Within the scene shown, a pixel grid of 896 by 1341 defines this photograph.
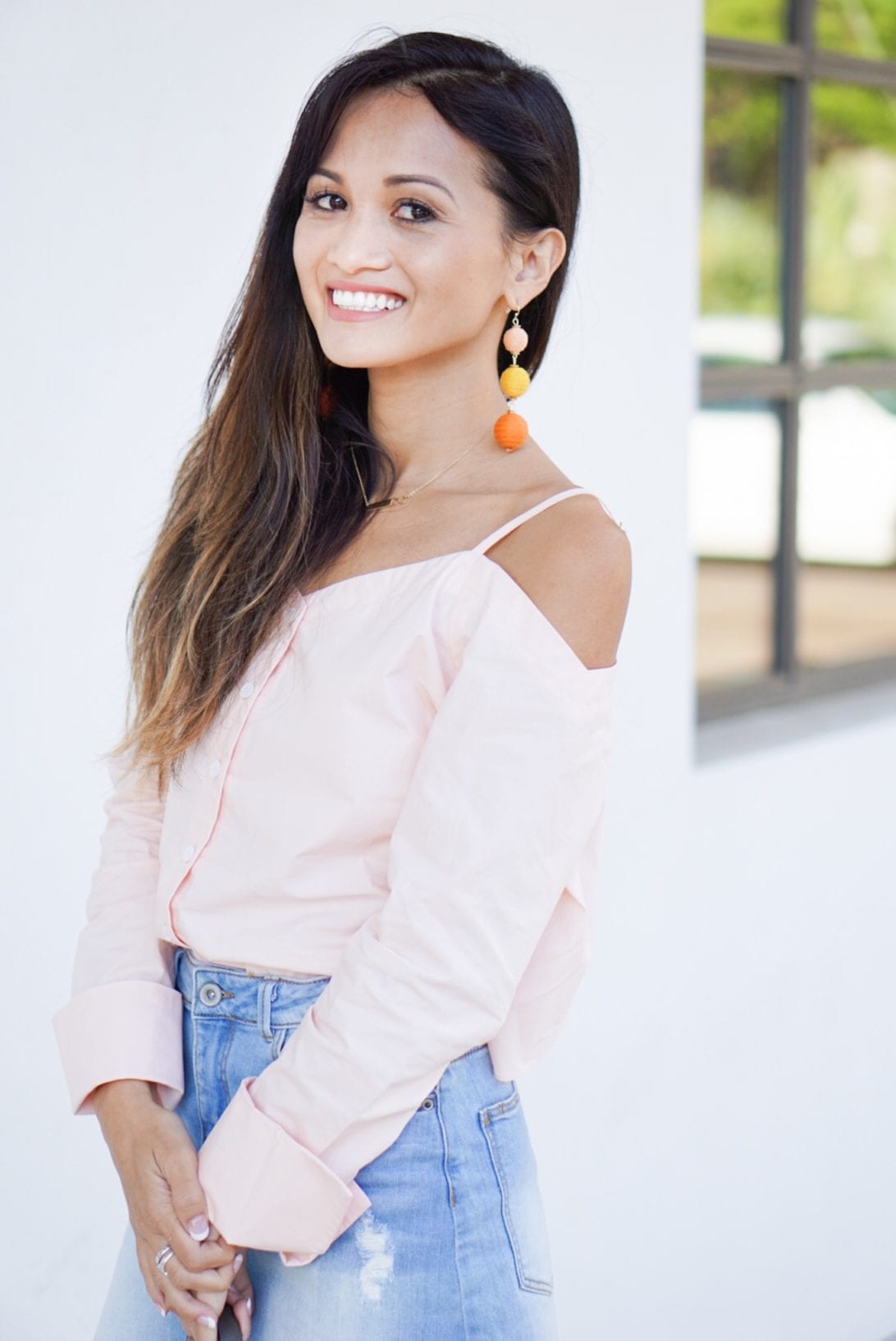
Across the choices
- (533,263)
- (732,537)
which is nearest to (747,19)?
(533,263)

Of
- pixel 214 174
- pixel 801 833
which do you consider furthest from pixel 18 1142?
pixel 801 833

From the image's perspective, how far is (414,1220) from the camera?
1180mm

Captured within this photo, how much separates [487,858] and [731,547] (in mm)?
6571

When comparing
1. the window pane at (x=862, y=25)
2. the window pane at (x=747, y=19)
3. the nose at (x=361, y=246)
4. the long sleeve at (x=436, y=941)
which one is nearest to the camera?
the long sleeve at (x=436, y=941)

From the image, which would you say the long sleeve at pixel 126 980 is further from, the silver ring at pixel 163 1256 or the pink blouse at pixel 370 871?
the silver ring at pixel 163 1256

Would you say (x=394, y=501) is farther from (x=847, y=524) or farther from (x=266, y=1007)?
(x=847, y=524)

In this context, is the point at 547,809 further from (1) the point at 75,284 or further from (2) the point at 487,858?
(1) the point at 75,284

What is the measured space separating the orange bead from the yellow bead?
49 millimetres

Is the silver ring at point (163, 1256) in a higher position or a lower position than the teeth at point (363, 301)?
lower

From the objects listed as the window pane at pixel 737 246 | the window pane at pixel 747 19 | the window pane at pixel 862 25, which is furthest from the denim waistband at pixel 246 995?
the window pane at pixel 737 246

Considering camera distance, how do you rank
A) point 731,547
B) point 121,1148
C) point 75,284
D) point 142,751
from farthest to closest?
point 731,547 < point 75,284 < point 142,751 < point 121,1148

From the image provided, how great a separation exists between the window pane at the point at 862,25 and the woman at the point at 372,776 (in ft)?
12.7

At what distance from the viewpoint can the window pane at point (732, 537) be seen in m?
6.38

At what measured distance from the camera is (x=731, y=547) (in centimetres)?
752
